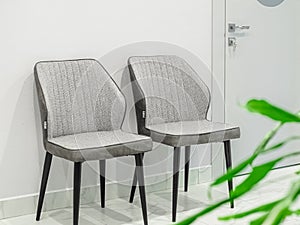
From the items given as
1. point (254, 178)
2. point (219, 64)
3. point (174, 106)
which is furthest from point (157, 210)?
point (254, 178)

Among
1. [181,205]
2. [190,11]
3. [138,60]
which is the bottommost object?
[181,205]

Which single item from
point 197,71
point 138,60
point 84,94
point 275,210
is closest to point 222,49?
point 197,71

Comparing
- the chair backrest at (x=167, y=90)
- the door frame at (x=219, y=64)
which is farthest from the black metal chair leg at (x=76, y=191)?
the door frame at (x=219, y=64)

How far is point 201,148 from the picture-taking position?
3996mm

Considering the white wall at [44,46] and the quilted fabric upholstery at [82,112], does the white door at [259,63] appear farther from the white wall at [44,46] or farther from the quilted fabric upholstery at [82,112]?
the quilted fabric upholstery at [82,112]

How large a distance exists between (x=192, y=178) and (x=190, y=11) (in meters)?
1.09

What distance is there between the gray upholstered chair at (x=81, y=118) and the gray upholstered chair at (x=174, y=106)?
165 millimetres

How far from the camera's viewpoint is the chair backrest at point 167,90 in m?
3.47

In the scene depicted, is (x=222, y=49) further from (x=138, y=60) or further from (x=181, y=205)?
(x=181, y=205)

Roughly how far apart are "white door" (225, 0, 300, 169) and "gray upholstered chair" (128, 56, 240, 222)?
0.35m

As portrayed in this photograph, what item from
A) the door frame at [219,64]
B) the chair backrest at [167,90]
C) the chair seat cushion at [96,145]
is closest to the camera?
the chair seat cushion at [96,145]

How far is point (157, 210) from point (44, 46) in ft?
3.70

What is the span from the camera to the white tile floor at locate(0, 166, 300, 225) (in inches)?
127

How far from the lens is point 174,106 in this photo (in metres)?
3.62
